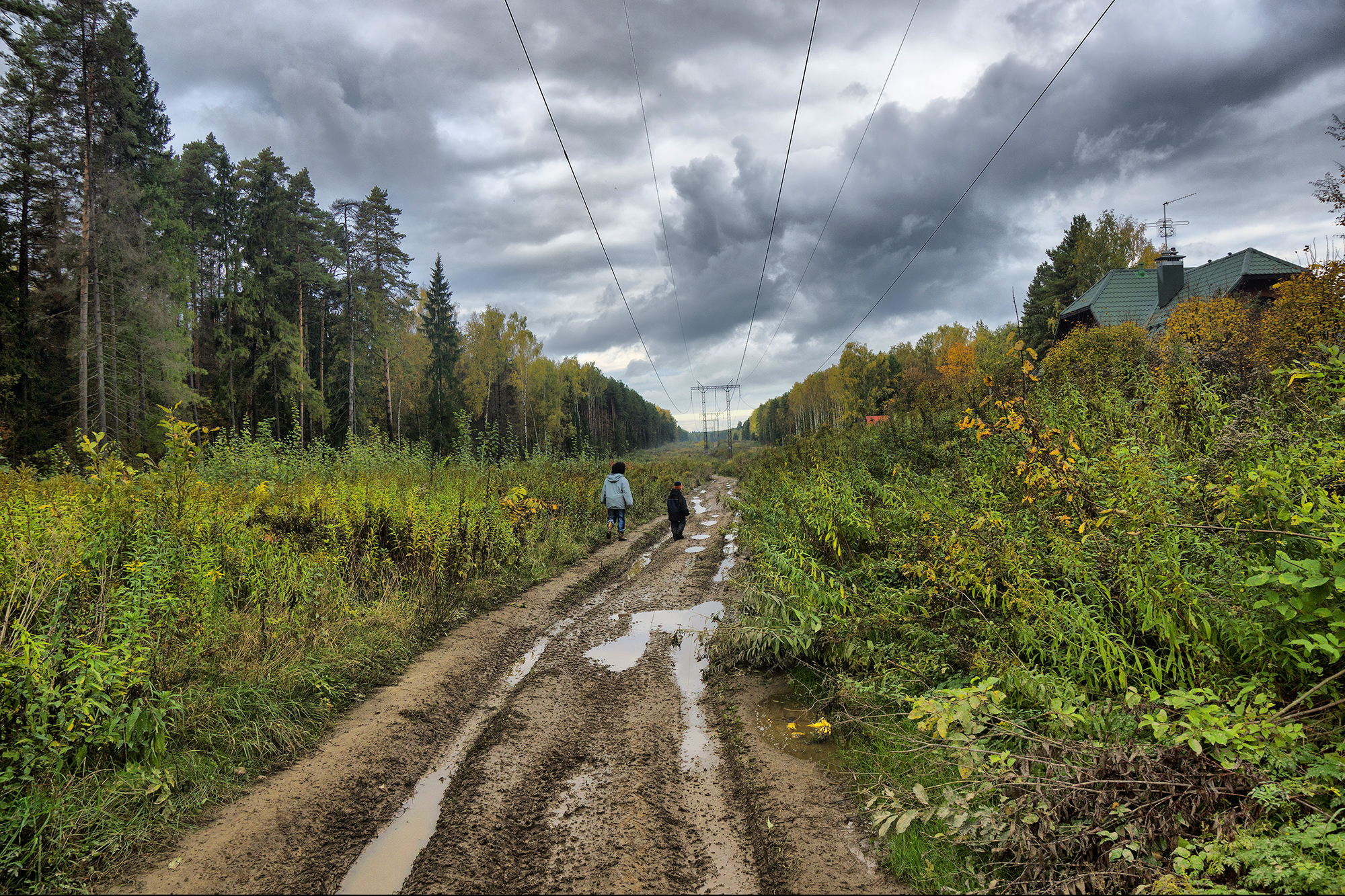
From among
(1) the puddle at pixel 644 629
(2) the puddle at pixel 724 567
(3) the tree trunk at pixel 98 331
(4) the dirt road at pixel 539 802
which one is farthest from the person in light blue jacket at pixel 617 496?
(3) the tree trunk at pixel 98 331

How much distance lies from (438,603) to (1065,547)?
6.65 metres

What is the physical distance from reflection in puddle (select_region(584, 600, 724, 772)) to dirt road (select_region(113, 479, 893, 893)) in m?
0.03

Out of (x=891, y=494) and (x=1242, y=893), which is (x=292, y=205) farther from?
(x=1242, y=893)

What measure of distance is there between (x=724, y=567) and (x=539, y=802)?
7056mm

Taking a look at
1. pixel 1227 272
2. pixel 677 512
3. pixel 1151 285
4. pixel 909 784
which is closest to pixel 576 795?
pixel 909 784

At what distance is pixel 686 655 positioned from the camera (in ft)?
19.5

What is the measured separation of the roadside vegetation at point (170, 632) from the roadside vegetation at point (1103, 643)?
147 inches

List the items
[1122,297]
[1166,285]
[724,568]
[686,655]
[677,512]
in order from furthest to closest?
1. [1122,297]
2. [1166,285]
3. [677,512]
4. [724,568]
5. [686,655]

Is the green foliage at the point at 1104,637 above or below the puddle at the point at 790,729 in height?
above

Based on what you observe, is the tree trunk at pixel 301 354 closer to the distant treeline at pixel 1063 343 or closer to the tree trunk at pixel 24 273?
the tree trunk at pixel 24 273

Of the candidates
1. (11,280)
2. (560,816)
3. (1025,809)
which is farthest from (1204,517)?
(11,280)

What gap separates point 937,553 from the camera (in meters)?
5.04

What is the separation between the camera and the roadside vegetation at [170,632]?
9.76 feet

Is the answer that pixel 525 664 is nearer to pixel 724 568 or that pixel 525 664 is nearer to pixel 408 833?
pixel 408 833
